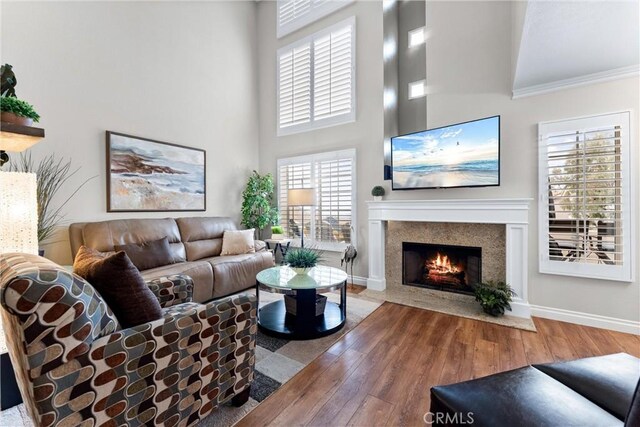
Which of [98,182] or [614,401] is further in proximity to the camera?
[98,182]

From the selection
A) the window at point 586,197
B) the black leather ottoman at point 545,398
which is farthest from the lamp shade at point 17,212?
the window at point 586,197

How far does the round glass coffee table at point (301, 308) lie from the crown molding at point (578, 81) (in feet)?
8.90

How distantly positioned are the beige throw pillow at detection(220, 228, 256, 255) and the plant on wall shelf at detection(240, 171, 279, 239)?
2.06 ft

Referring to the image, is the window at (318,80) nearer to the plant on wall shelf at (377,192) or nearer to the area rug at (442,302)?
the plant on wall shelf at (377,192)

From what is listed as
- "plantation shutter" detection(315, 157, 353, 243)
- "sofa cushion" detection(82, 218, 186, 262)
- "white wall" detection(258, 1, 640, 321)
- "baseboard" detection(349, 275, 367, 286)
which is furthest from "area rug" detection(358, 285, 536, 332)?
"sofa cushion" detection(82, 218, 186, 262)

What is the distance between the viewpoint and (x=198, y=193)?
412 cm

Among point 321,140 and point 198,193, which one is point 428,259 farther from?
point 198,193

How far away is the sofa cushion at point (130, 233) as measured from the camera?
277cm

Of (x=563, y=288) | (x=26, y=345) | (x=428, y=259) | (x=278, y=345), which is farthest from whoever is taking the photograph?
(x=428, y=259)

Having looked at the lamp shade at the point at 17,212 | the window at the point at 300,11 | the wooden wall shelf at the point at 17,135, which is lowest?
the lamp shade at the point at 17,212

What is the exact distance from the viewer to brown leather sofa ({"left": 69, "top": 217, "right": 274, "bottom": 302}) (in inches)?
110

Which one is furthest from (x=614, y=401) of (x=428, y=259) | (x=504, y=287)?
(x=428, y=259)

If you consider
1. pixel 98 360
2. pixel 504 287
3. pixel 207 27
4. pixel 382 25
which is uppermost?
pixel 207 27

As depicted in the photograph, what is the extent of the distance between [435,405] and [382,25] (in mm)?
4436
